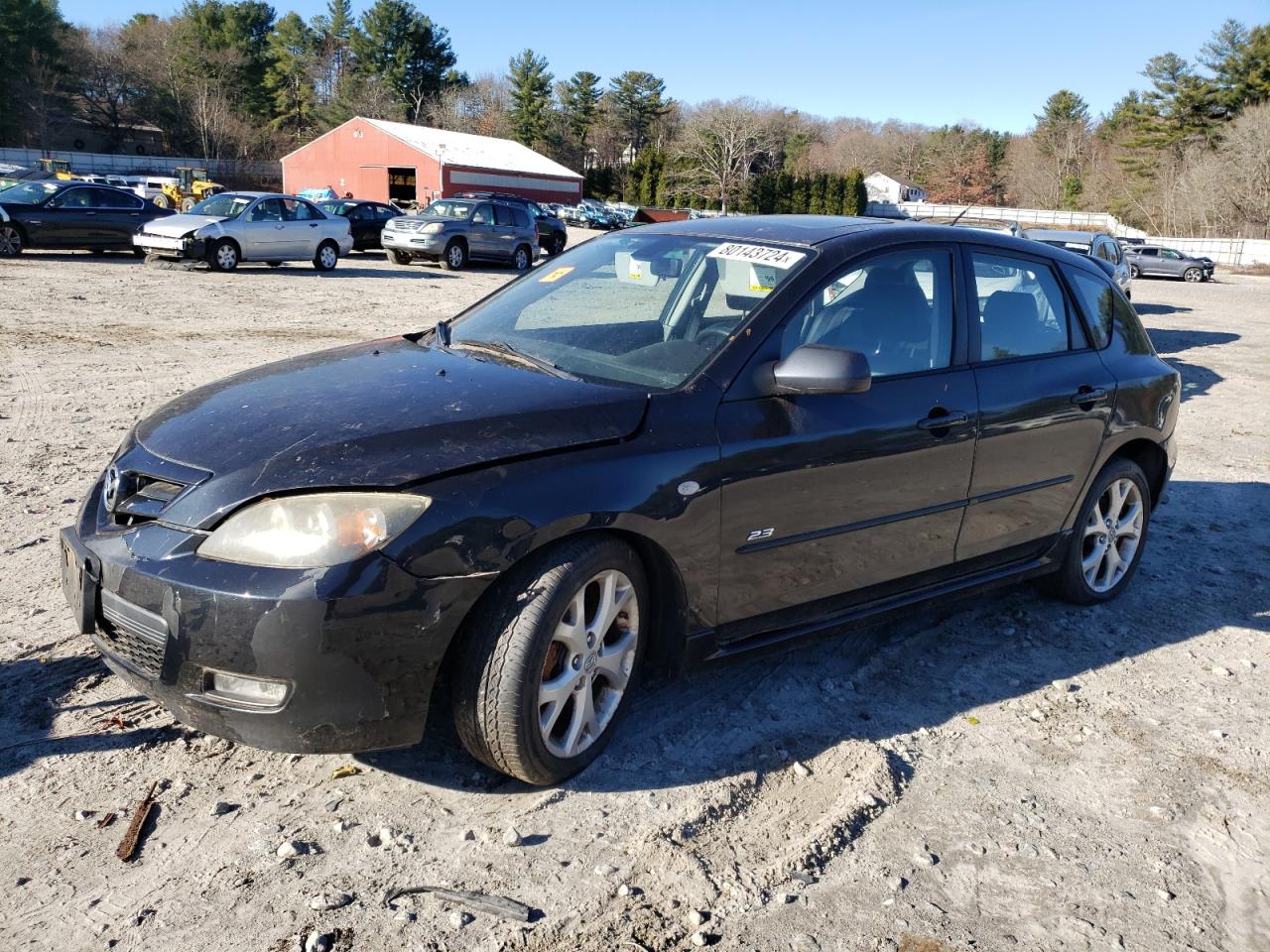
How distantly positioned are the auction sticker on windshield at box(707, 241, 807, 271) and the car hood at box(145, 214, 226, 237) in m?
18.1

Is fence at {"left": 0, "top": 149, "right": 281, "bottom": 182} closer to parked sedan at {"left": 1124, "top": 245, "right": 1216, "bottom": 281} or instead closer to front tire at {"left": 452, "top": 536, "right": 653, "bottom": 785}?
parked sedan at {"left": 1124, "top": 245, "right": 1216, "bottom": 281}

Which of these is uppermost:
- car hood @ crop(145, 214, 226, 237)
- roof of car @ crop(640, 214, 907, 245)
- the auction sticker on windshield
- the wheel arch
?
roof of car @ crop(640, 214, 907, 245)

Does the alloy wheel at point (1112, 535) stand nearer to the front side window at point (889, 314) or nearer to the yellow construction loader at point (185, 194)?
the front side window at point (889, 314)

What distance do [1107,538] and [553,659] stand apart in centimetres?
320

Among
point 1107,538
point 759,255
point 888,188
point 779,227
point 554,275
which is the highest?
point 888,188

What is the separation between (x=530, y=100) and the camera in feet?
299

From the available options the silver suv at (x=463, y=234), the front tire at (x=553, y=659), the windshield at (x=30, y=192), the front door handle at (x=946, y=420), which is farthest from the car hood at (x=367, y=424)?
the silver suv at (x=463, y=234)

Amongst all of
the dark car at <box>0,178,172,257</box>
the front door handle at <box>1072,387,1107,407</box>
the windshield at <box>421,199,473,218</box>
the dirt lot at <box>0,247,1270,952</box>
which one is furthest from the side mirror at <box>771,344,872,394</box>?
the windshield at <box>421,199,473,218</box>

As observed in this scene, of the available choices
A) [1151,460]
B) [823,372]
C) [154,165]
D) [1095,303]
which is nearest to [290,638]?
[823,372]

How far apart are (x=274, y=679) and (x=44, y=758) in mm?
1028

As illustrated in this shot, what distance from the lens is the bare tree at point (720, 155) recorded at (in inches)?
2926

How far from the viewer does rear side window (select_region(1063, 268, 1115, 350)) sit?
193 inches

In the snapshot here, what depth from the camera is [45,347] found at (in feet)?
35.0

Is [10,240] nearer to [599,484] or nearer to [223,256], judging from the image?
[223,256]
